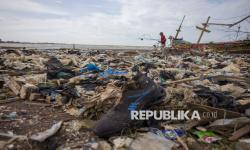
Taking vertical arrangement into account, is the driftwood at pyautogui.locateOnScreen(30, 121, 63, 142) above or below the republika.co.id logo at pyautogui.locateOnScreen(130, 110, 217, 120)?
below

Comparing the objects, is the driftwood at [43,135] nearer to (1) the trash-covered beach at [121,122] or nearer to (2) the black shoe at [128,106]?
(1) the trash-covered beach at [121,122]

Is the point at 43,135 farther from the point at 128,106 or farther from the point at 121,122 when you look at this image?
the point at 128,106

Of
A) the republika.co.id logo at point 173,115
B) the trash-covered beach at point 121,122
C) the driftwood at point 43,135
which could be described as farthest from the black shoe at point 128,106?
the driftwood at point 43,135

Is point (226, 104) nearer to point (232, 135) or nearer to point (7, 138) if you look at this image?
point (232, 135)

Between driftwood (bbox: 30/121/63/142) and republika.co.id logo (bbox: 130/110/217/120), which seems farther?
republika.co.id logo (bbox: 130/110/217/120)

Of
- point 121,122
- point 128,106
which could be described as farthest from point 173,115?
point 121,122

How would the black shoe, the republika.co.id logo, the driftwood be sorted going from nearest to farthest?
1. the driftwood
2. the black shoe
3. the republika.co.id logo

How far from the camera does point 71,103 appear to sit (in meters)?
4.33

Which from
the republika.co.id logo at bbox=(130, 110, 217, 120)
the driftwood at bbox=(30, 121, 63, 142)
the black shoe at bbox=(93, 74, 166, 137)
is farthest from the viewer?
the republika.co.id logo at bbox=(130, 110, 217, 120)

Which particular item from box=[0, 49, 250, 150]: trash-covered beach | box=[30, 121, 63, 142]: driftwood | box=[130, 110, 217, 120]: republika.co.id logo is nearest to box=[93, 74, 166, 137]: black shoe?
box=[0, 49, 250, 150]: trash-covered beach

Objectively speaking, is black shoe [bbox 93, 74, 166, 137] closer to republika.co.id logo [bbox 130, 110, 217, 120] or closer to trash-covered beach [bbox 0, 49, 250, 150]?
trash-covered beach [bbox 0, 49, 250, 150]

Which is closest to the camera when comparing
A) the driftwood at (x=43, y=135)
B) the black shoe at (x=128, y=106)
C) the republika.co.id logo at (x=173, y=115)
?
the driftwood at (x=43, y=135)

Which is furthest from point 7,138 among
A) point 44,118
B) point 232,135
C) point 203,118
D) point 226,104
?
point 226,104

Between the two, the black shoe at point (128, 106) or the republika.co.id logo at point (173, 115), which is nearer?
the black shoe at point (128, 106)
